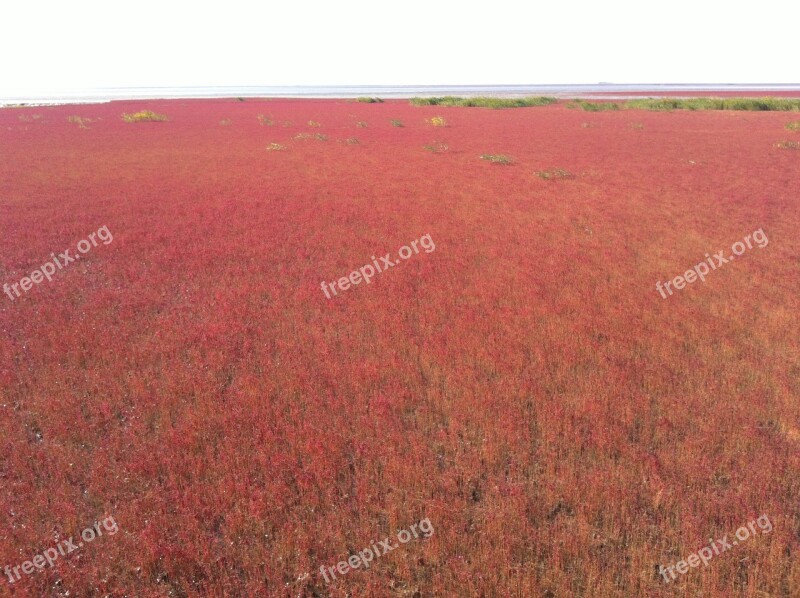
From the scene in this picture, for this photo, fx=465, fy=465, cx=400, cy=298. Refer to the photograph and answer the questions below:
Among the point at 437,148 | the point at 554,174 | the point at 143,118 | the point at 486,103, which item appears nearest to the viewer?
the point at 554,174

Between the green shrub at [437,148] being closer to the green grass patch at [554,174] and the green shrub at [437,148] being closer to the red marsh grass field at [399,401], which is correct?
the green grass patch at [554,174]

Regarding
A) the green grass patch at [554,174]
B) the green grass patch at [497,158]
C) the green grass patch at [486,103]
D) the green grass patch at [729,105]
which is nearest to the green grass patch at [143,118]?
the green grass patch at [497,158]

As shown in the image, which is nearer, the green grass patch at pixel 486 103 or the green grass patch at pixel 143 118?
the green grass patch at pixel 143 118

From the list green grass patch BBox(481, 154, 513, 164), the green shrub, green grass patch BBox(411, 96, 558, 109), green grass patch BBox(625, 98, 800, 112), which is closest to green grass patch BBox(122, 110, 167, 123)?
the green shrub

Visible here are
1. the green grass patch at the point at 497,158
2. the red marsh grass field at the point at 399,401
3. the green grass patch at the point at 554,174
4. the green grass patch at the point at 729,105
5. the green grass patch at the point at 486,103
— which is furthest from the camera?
the green grass patch at the point at 486,103

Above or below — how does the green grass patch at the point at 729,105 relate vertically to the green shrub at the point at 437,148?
above

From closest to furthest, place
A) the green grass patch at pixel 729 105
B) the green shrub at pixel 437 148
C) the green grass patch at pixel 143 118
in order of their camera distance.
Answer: the green shrub at pixel 437 148 < the green grass patch at pixel 143 118 < the green grass patch at pixel 729 105

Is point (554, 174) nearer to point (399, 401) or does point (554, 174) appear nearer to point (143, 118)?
point (399, 401)

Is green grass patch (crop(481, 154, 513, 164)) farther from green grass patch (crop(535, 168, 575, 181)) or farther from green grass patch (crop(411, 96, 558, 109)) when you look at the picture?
green grass patch (crop(411, 96, 558, 109))

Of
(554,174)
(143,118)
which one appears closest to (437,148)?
(554,174)

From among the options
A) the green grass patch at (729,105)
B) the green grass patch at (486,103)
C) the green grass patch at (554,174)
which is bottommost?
the green grass patch at (554,174)
